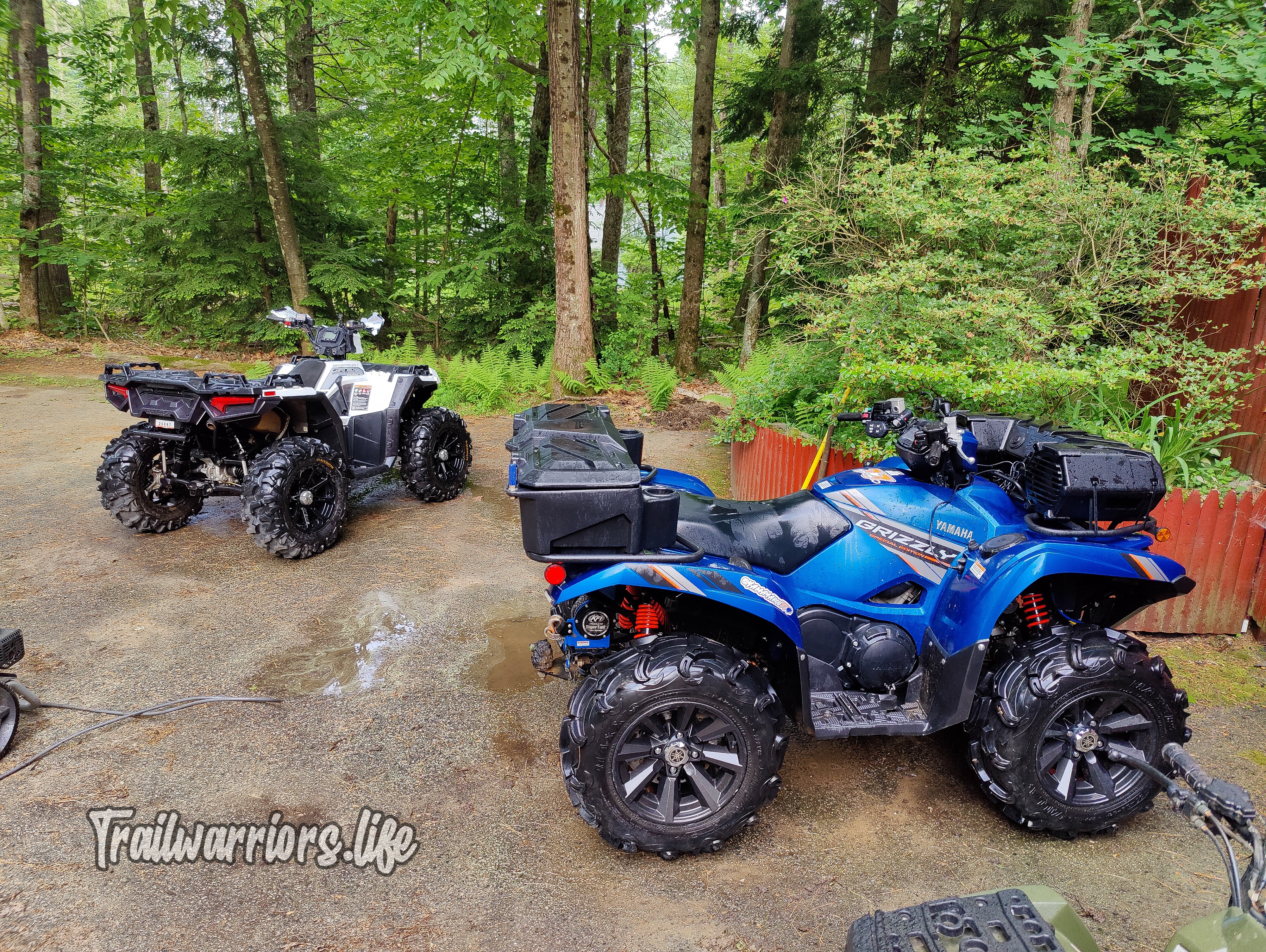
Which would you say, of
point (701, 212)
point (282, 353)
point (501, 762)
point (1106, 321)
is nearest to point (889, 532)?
point (501, 762)

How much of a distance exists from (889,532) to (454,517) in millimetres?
4386

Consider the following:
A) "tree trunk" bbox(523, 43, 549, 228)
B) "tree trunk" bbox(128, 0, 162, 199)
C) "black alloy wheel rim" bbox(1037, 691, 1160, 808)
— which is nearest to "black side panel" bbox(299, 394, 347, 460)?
"black alloy wheel rim" bbox(1037, 691, 1160, 808)

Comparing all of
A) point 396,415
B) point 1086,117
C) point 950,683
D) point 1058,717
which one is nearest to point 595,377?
point 396,415

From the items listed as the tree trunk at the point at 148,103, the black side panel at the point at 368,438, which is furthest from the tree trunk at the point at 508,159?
the black side panel at the point at 368,438

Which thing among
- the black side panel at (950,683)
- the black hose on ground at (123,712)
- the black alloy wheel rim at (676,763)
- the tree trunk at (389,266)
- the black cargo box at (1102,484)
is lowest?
the black hose on ground at (123,712)

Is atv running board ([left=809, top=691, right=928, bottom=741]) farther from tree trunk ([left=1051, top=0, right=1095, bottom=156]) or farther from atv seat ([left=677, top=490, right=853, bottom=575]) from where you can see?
tree trunk ([left=1051, top=0, right=1095, bottom=156])

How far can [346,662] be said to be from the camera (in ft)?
12.9

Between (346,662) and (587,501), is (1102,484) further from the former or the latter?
(346,662)

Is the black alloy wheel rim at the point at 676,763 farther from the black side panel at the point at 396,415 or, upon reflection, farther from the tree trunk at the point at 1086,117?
the tree trunk at the point at 1086,117

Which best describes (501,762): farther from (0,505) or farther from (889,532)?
(0,505)

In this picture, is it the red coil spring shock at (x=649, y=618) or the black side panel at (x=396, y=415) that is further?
the black side panel at (x=396, y=415)

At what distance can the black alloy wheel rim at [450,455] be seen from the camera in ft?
21.9

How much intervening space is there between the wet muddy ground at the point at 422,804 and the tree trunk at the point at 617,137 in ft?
36.4

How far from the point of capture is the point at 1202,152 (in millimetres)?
5168
